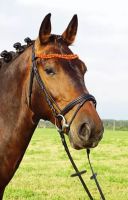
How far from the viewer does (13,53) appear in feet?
16.0

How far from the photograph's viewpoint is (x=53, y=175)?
1345 cm

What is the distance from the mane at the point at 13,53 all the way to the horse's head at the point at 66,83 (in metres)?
0.27

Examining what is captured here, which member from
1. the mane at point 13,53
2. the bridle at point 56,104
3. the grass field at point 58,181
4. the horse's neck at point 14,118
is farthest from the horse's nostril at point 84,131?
the grass field at point 58,181

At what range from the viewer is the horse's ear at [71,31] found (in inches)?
182

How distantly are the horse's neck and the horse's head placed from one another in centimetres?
20

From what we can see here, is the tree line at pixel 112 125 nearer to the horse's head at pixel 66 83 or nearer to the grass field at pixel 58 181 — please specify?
the grass field at pixel 58 181

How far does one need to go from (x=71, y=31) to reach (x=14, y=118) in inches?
44.3

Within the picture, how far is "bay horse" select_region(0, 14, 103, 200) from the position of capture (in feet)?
13.0

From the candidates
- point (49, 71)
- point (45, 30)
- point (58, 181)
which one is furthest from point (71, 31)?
point (58, 181)

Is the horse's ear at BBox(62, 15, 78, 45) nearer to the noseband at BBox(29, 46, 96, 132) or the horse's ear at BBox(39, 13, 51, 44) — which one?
the horse's ear at BBox(39, 13, 51, 44)

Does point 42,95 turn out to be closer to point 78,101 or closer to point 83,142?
point 78,101

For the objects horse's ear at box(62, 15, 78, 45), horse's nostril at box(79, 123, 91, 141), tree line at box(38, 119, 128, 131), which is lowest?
tree line at box(38, 119, 128, 131)

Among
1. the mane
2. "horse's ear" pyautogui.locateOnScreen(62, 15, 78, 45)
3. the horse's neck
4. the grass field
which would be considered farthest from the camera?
the grass field

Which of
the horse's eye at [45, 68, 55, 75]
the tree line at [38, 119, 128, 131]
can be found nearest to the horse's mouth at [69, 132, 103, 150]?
the horse's eye at [45, 68, 55, 75]
